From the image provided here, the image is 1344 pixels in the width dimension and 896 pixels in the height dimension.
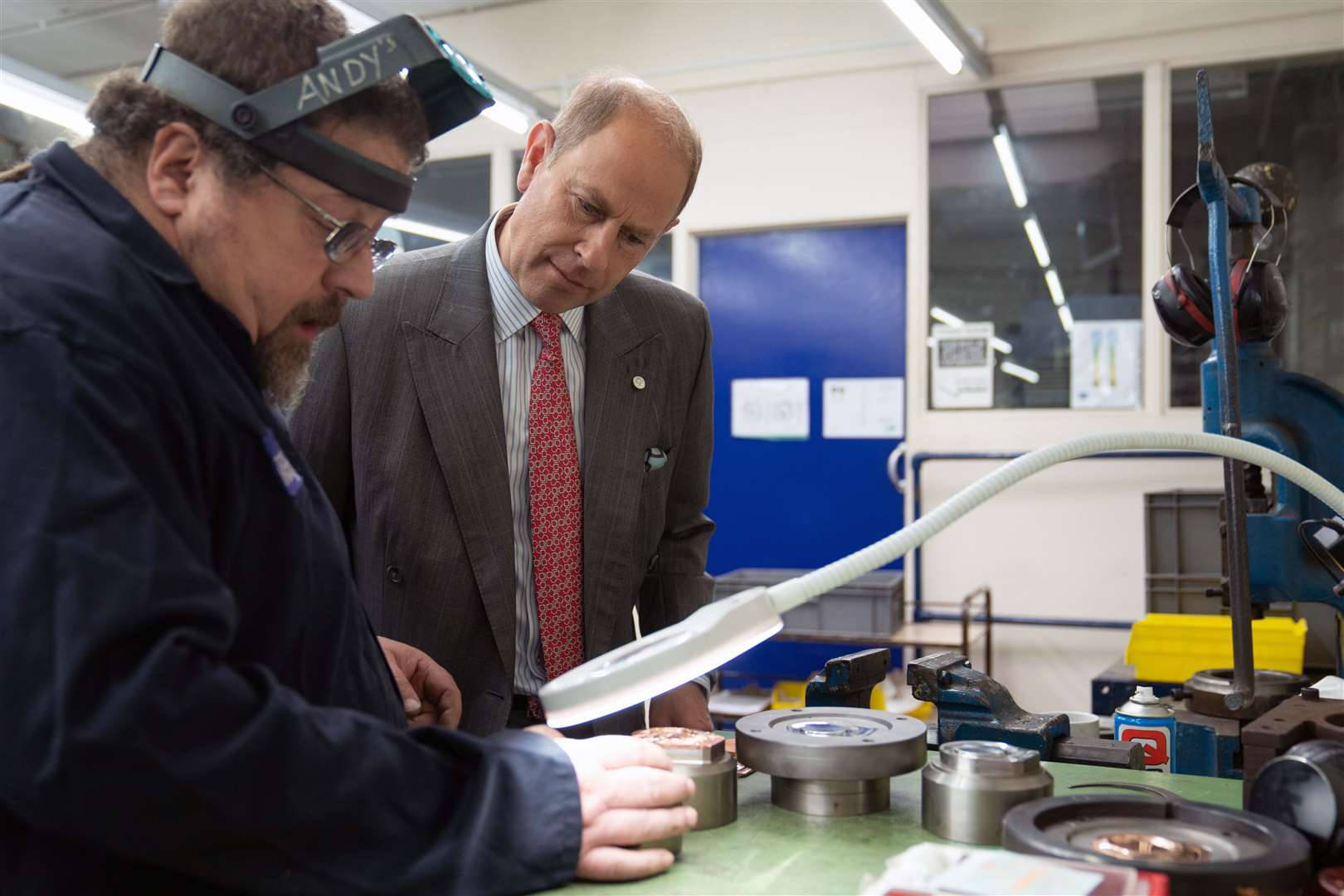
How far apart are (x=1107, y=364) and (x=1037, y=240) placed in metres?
0.61

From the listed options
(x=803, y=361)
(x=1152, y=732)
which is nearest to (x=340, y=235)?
(x=1152, y=732)

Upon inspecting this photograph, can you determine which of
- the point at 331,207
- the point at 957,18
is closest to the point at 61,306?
the point at 331,207

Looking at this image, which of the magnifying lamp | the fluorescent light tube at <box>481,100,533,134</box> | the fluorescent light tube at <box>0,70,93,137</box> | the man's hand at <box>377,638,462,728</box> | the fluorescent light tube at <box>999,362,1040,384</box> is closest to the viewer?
the magnifying lamp

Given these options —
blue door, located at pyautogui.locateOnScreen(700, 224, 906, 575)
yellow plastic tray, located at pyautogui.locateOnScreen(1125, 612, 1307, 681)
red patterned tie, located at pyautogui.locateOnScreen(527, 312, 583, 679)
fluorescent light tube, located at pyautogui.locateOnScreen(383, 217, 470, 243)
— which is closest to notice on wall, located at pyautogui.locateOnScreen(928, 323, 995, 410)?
blue door, located at pyautogui.locateOnScreen(700, 224, 906, 575)

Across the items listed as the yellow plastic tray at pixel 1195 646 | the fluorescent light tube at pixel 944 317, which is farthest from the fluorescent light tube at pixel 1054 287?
the yellow plastic tray at pixel 1195 646

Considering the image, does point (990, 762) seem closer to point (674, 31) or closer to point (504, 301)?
point (504, 301)

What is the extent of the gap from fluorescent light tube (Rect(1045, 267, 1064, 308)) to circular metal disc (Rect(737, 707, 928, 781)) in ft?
12.3

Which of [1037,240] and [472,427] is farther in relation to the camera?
[1037,240]

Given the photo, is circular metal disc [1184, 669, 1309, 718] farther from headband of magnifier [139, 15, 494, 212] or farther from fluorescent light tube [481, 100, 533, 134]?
fluorescent light tube [481, 100, 533, 134]

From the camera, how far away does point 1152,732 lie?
4.85 feet

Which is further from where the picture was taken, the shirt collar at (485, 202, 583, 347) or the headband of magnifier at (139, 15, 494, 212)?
the shirt collar at (485, 202, 583, 347)

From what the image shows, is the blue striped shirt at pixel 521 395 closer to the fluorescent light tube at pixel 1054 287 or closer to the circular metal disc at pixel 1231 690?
the circular metal disc at pixel 1231 690

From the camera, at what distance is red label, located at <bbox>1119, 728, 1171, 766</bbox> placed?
1471 mm

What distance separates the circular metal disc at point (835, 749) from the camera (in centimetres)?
101
